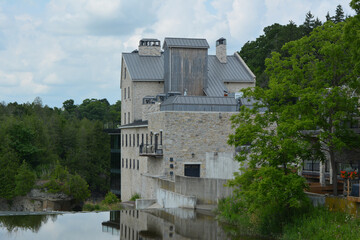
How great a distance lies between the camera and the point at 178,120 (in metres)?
39.0

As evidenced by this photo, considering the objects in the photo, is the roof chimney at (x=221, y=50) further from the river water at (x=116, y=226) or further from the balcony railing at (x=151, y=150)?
the river water at (x=116, y=226)

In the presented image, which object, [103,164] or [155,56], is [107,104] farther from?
[155,56]

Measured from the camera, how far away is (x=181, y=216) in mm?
28359

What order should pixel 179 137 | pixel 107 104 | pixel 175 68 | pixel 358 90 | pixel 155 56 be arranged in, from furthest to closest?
pixel 107 104 → pixel 155 56 → pixel 175 68 → pixel 179 137 → pixel 358 90

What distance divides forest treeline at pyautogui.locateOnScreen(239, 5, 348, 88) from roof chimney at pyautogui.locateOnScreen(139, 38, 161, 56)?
16996mm

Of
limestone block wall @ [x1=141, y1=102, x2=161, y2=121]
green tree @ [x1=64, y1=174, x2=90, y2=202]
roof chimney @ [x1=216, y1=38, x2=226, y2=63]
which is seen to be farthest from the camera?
roof chimney @ [x1=216, y1=38, x2=226, y2=63]

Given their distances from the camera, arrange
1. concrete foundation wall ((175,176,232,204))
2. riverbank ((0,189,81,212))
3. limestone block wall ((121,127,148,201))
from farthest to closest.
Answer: riverbank ((0,189,81,212)) → limestone block wall ((121,127,148,201)) → concrete foundation wall ((175,176,232,204))

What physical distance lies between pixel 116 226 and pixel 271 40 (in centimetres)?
5721

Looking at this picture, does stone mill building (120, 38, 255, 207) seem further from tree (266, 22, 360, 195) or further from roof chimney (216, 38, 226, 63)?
tree (266, 22, 360, 195)

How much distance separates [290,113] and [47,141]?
49606mm

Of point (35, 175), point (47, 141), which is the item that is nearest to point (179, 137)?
point (35, 175)

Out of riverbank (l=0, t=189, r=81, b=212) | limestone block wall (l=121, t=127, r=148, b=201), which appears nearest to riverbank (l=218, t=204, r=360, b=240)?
limestone block wall (l=121, t=127, r=148, b=201)

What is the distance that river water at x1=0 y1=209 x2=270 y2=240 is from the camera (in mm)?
23656

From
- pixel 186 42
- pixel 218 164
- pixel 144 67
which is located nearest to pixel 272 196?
pixel 218 164
